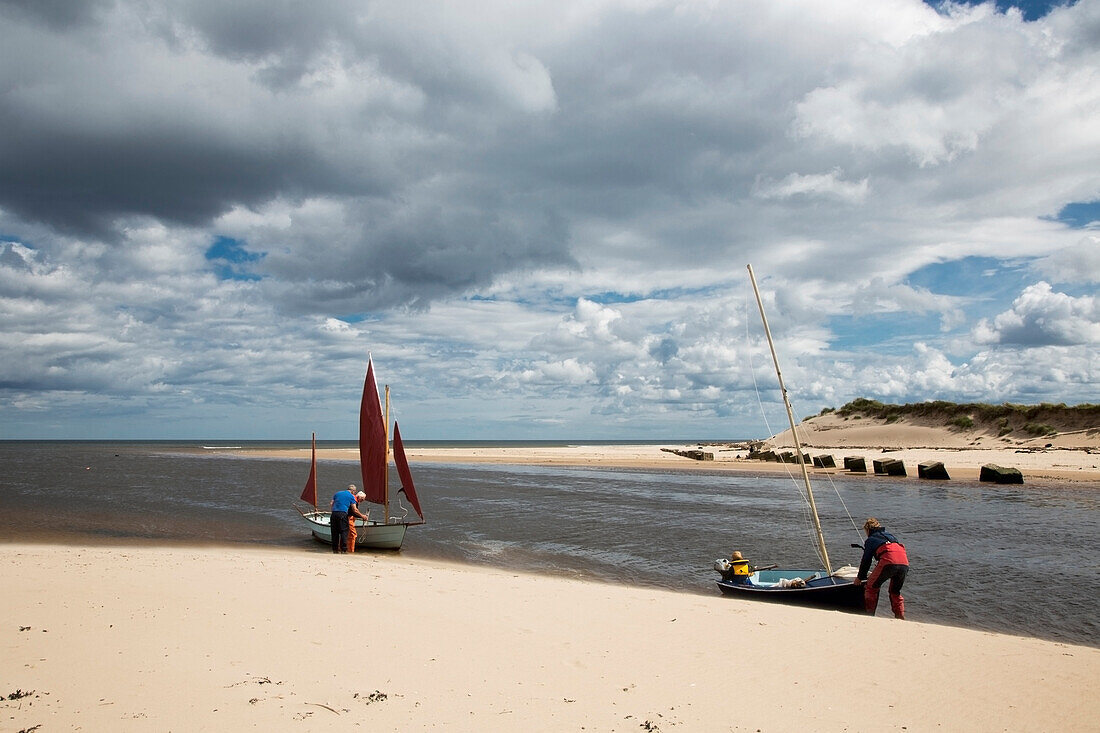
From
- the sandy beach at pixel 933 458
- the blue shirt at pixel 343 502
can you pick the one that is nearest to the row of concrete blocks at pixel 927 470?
the sandy beach at pixel 933 458

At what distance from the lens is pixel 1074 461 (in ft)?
144

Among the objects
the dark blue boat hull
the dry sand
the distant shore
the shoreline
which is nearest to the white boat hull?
the dry sand

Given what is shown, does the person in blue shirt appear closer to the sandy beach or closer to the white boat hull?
the white boat hull

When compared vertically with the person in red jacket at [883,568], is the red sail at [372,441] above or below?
above

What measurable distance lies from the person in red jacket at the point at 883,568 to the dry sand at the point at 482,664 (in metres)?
1.79

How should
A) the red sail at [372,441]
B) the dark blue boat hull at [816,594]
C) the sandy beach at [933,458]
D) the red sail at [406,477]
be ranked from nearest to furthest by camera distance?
the dark blue boat hull at [816,594] < the red sail at [406,477] < the red sail at [372,441] < the sandy beach at [933,458]

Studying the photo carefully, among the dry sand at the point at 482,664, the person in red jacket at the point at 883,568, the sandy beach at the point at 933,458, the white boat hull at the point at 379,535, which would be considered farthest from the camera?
the sandy beach at the point at 933,458

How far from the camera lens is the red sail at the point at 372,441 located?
2025 centimetres

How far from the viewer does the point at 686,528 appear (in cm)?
2392

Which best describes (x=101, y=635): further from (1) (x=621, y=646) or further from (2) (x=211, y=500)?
(2) (x=211, y=500)

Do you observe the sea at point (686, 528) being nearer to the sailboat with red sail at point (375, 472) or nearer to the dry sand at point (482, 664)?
the sailboat with red sail at point (375, 472)

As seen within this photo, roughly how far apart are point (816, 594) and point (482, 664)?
8.20m

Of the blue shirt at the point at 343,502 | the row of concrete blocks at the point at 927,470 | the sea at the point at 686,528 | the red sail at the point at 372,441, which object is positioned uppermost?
the red sail at the point at 372,441

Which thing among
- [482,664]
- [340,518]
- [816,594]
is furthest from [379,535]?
[482,664]
